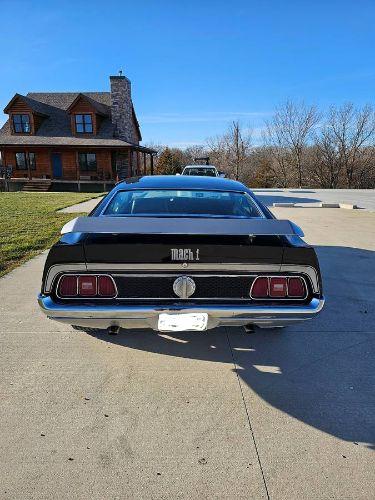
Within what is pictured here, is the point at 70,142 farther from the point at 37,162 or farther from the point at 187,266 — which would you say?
the point at 187,266

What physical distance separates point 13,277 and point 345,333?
4.37m

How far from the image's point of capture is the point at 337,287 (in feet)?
15.4

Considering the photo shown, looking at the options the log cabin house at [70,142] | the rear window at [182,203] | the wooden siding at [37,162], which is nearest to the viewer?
the rear window at [182,203]

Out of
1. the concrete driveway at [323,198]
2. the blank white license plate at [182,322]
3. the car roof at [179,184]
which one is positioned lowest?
the concrete driveway at [323,198]

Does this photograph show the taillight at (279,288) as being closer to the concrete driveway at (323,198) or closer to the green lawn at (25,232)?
the green lawn at (25,232)

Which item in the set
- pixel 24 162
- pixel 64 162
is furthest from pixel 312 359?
pixel 24 162

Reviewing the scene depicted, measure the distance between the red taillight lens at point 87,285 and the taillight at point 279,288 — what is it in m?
1.09

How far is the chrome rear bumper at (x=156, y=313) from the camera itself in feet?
7.78

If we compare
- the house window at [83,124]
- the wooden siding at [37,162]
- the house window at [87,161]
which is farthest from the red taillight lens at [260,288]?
the wooden siding at [37,162]

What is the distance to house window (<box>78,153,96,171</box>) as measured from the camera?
25.9 m

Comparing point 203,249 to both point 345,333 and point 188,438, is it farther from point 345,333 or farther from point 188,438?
point 345,333

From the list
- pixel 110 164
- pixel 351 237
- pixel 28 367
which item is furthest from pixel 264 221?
pixel 110 164

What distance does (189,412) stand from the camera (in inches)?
93.7

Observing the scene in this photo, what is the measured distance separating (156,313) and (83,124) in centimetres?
2569
